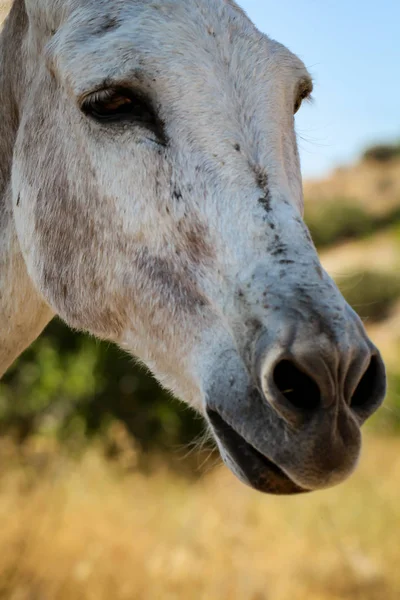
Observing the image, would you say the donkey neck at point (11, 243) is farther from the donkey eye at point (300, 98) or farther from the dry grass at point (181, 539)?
the dry grass at point (181, 539)

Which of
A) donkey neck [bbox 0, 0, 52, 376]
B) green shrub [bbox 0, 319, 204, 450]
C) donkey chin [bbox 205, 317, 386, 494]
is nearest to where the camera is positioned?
donkey chin [bbox 205, 317, 386, 494]

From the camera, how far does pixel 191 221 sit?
1.86 metres

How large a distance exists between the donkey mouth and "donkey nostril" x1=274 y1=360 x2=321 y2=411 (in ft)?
0.61

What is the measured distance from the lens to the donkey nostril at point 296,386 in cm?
150

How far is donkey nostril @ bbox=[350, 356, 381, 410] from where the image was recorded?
1.57 metres

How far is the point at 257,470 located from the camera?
1.60m

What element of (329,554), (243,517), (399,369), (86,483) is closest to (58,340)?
(86,483)

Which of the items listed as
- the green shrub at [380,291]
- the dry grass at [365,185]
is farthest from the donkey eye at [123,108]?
the dry grass at [365,185]

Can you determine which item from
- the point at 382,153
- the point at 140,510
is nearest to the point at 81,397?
the point at 140,510

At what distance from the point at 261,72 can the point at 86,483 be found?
19.1 ft

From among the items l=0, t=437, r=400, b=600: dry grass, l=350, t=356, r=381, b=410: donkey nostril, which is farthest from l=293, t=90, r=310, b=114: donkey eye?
l=0, t=437, r=400, b=600: dry grass

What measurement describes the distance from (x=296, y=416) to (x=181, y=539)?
5.44m

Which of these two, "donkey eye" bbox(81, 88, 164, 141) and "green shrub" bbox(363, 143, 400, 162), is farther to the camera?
"green shrub" bbox(363, 143, 400, 162)

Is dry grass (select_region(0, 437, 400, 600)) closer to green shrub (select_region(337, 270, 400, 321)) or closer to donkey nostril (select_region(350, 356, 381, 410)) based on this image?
donkey nostril (select_region(350, 356, 381, 410))
